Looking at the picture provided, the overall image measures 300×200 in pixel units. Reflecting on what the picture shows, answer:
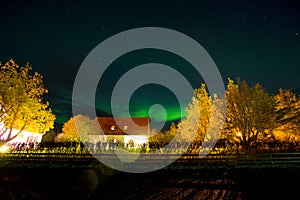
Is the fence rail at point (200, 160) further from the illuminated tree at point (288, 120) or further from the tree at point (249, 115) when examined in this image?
the illuminated tree at point (288, 120)

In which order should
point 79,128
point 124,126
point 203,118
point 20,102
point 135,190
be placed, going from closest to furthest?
point 135,190, point 20,102, point 203,118, point 79,128, point 124,126

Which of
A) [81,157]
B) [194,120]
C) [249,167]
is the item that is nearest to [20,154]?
[81,157]

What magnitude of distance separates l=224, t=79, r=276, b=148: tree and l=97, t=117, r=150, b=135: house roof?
28306mm

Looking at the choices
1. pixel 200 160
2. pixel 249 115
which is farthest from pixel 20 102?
pixel 249 115

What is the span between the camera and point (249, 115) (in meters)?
25.4

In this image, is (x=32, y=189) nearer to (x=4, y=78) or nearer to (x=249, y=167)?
(x=249, y=167)

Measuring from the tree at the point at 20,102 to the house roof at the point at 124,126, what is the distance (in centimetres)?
2813

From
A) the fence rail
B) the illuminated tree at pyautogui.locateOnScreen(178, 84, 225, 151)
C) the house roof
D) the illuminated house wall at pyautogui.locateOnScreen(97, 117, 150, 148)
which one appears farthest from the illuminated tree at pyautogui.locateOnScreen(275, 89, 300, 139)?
the house roof

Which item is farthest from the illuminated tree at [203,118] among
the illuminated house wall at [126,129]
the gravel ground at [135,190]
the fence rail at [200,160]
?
the gravel ground at [135,190]

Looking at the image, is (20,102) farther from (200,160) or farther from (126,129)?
(126,129)

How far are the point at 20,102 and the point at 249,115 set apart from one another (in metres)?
29.5

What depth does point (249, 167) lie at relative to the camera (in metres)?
13.8

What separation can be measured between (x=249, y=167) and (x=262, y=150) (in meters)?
2.96

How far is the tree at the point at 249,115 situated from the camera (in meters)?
25.0
